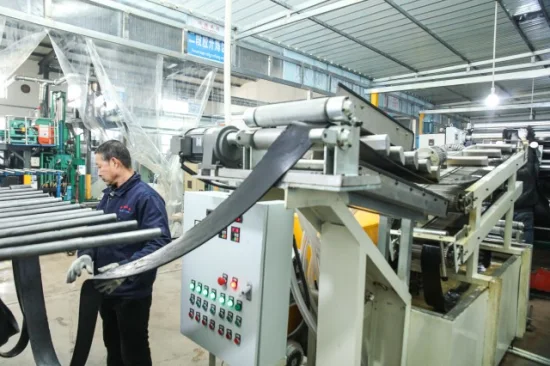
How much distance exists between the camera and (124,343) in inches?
65.9

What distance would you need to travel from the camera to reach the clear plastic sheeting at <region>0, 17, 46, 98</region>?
2.80 m

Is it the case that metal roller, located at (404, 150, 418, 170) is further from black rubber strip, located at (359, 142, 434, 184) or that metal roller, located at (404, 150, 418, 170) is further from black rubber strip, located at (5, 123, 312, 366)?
black rubber strip, located at (5, 123, 312, 366)

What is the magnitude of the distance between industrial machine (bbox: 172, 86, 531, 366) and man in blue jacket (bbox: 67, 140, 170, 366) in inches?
7.8

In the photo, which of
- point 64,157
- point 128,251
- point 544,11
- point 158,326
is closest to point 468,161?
point 128,251

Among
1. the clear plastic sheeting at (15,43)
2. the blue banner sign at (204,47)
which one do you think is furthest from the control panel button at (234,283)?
the blue banner sign at (204,47)

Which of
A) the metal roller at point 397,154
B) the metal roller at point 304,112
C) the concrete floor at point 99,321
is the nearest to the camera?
the metal roller at point 304,112

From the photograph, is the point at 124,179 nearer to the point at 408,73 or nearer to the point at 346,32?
the point at 346,32

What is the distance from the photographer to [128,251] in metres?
1.65

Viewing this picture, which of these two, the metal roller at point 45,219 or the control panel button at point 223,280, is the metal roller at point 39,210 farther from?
the control panel button at point 223,280

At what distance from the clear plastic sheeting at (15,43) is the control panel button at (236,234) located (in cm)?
256

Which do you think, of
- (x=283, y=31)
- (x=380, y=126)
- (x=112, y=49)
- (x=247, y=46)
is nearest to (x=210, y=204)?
(x=380, y=126)

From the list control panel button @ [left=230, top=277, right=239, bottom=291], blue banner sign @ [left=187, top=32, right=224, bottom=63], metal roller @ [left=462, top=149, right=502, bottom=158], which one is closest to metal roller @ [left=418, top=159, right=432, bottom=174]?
control panel button @ [left=230, top=277, right=239, bottom=291]

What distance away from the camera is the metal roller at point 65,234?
0.54 meters

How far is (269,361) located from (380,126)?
3.31 ft
